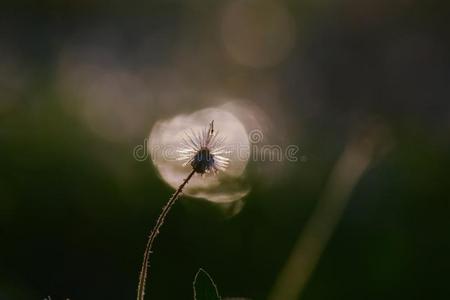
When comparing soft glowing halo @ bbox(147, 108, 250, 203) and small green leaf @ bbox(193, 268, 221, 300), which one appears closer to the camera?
small green leaf @ bbox(193, 268, 221, 300)

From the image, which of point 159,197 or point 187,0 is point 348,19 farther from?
point 159,197

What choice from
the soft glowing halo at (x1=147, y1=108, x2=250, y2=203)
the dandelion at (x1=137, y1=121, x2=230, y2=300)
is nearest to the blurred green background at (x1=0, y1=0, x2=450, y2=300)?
the soft glowing halo at (x1=147, y1=108, x2=250, y2=203)

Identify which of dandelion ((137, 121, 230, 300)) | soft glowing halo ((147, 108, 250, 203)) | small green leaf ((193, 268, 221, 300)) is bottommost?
small green leaf ((193, 268, 221, 300))

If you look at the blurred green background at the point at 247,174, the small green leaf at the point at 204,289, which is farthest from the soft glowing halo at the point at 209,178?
the small green leaf at the point at 204,289

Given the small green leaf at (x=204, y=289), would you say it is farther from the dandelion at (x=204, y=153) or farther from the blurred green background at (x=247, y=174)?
the blurred green background at (x=247, y=174)

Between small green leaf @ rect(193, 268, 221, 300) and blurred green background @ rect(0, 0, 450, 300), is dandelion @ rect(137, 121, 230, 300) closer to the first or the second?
small green leaf @ rect(193, 268, 221, 300)

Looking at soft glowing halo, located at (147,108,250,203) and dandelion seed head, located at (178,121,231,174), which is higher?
soft glowing halo, located at (147,108,250,203)

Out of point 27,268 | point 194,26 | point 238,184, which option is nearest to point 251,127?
point 238,184

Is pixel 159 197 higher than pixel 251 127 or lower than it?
lower
